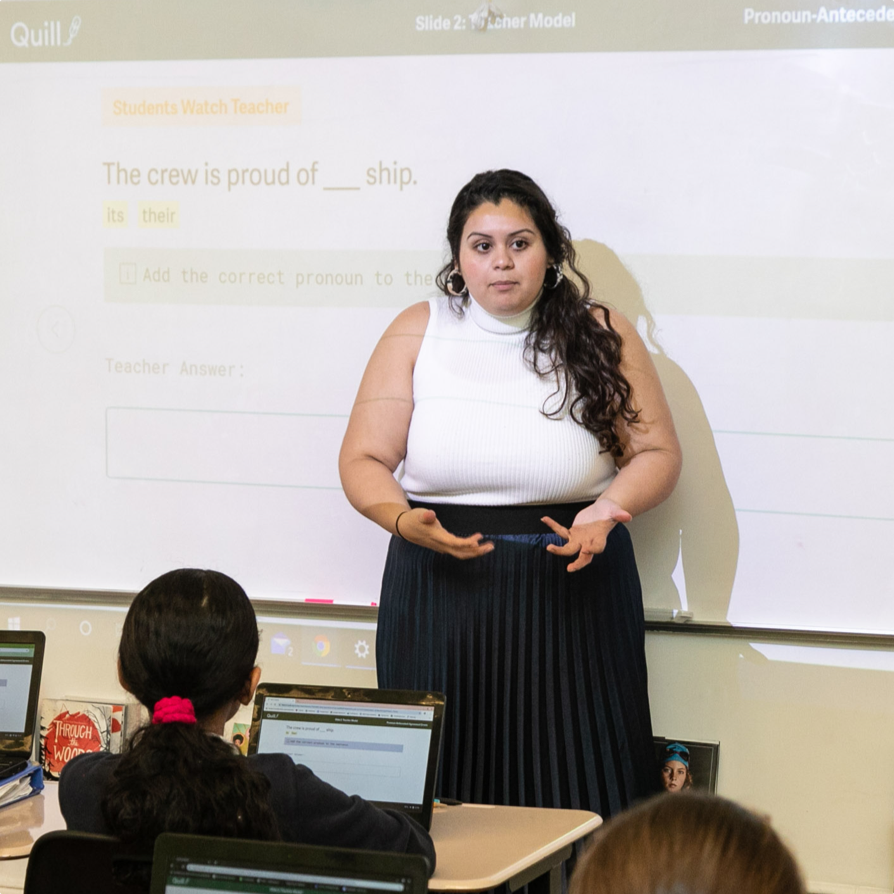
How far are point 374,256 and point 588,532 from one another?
1019 mm

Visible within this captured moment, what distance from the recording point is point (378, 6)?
290 cm

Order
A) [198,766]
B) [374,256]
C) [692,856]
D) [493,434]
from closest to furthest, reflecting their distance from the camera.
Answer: [692,856], [198,766], [493,434], [374,256]

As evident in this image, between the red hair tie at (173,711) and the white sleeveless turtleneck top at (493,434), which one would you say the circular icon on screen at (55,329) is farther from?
the red hair tie at (173,711)

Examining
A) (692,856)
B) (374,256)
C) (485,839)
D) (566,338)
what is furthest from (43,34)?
(692,856)

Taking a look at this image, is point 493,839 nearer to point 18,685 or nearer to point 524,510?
point 524,510

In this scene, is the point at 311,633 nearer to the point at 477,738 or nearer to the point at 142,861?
the point at 477,738

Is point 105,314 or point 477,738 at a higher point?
point 105,314

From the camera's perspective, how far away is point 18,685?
2217 mm

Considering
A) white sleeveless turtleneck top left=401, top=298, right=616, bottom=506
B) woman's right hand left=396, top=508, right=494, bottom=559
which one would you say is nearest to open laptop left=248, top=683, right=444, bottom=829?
woman's right hand left=396, top=508, right=494, bottom=559

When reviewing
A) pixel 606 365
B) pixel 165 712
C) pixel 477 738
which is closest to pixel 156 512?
pixel 477 738

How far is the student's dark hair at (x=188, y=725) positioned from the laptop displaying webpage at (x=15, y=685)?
30.8 inches

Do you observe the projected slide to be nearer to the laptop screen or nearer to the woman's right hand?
the woman's right hand

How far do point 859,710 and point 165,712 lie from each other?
1898mm

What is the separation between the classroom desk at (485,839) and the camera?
5.42 ft
